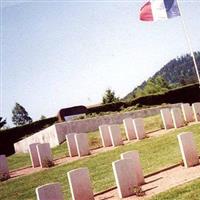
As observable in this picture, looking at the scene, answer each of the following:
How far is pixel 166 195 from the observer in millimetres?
8383

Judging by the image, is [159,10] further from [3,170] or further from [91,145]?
[3,170]

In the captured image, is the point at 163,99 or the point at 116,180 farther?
the point at 163,99

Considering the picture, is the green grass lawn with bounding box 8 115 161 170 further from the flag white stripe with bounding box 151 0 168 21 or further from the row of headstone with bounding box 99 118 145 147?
the flag white stripe with bounding box 151 0 168 21

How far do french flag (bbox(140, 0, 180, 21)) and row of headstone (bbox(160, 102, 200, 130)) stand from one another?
18.9 feet

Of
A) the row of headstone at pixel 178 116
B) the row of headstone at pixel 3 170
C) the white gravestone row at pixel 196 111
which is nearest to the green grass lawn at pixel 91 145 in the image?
the row of headstone at pixel 178 116

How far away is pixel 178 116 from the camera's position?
64.8ft

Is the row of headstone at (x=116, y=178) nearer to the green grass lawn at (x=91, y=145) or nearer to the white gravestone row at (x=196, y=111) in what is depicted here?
the green grass lawn at (x=91, y=145)

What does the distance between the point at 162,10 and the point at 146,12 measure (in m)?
0.72

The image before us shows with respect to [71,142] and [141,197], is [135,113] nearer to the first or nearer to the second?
[71,142]

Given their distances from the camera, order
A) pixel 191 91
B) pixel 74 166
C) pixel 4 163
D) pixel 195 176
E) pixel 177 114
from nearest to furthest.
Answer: pixel 195 176, pixel 74 166, pixel 4 163, pixel 177 114, pixel 191 91

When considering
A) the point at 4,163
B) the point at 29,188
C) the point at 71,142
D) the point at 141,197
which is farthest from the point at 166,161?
the point at 4,163

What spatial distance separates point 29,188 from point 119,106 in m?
28.2

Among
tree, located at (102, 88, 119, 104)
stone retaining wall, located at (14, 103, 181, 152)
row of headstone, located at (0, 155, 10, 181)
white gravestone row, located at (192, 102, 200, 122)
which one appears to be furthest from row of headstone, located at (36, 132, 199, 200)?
tree, located at (102, 88, 119, 104)

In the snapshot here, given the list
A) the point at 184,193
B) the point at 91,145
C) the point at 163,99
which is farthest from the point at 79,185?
the point at 163,99
